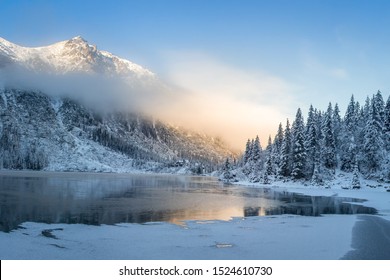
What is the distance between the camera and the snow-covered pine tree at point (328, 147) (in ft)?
325

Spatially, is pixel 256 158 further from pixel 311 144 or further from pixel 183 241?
pixel 183 241

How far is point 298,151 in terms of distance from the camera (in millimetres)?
101188

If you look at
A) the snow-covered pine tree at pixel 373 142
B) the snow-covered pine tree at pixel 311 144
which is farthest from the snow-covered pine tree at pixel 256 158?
the snow-covered pine tree at pixel 373 142

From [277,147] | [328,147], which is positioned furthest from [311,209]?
[277,147]

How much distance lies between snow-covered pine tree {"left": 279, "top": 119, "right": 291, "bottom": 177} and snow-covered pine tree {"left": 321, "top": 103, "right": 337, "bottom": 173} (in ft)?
34.3

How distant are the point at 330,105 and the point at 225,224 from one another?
9021 cm

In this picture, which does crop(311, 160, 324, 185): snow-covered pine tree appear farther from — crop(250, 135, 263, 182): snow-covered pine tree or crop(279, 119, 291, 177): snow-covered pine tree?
crop(250, 135, 263, 182): snow-covered pine tree

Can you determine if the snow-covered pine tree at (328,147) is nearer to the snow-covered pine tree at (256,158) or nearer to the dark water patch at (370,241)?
the snow-covered pine tree at (256,158)

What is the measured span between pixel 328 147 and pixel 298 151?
817 centimetres

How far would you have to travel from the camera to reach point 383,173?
274 ft

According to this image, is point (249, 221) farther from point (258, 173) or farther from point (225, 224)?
point (258, 173)

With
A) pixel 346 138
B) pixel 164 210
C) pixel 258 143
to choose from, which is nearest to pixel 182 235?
pixel 164 210

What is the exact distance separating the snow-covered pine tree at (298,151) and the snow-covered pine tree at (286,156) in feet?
11.6

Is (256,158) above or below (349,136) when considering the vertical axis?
below
